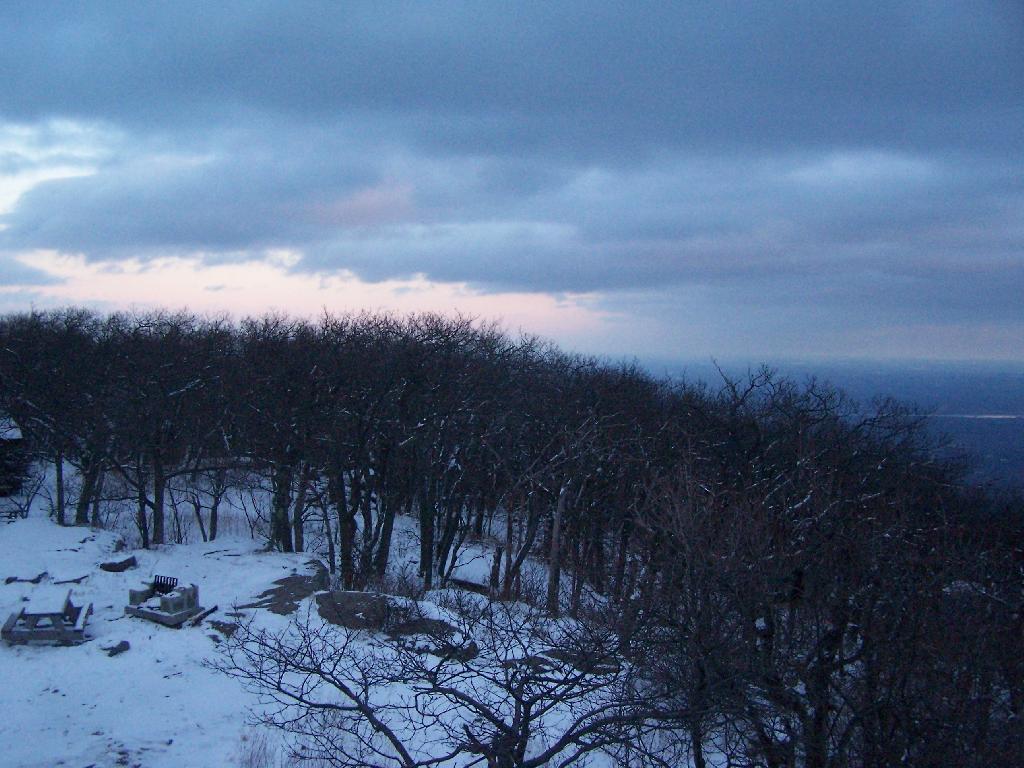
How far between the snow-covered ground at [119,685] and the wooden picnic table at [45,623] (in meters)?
0.20

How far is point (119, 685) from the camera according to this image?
11.8m

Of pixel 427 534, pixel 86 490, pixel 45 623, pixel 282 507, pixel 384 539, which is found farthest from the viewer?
pixel 86 490

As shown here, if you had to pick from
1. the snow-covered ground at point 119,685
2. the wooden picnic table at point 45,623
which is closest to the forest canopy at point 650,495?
the snow-covered ground at point 119,685

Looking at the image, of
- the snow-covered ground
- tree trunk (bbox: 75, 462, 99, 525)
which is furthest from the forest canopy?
the snow-covered ground

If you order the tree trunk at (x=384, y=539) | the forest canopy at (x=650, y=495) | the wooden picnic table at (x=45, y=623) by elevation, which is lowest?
the tree trunk at (x=384, y=539)

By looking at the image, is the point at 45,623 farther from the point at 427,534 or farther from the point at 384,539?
the point at 427,534

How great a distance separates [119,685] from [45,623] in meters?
2.55

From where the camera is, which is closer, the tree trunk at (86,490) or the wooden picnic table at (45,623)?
the wooden picnic table at (45,623)

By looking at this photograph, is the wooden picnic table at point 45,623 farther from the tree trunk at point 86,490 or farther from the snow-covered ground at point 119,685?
the tree trunk at point 86,490

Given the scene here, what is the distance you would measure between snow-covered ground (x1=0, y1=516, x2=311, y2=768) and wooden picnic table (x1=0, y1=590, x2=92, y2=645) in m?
0.20

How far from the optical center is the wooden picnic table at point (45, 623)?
12.9 meters

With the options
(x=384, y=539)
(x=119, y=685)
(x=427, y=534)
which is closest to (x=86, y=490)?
(x=384, y=539)

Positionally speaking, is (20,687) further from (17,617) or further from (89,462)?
(89,462)

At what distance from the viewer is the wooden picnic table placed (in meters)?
12.9
